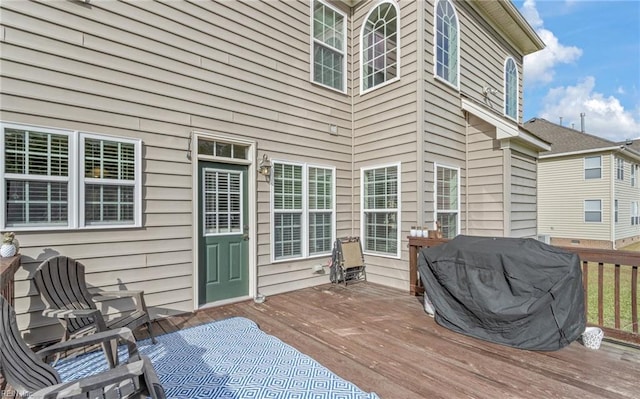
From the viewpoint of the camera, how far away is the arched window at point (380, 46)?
17.7 feet

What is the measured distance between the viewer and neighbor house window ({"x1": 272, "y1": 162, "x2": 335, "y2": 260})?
195 inches

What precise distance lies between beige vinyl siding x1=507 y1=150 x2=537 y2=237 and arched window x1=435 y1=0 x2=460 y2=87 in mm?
1956

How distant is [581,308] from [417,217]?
7.63 ft

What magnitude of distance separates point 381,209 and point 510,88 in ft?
18.0

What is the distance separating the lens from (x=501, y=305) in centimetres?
306

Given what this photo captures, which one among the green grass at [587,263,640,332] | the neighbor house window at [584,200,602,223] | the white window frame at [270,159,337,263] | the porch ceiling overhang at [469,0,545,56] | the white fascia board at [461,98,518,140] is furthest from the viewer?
the neighbor house window at [584,200,602,223]

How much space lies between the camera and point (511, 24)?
22.7ft

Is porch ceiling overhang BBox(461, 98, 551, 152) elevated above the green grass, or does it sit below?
above

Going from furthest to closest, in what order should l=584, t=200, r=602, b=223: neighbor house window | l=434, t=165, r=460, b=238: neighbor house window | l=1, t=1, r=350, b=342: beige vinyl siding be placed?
l=584, t=200, r=602, b=223: neighbor house window → l=434, t=165, r=460, b=238: neighbor house window → l=1, t=1, r=350, b=342: beige vinyl siding

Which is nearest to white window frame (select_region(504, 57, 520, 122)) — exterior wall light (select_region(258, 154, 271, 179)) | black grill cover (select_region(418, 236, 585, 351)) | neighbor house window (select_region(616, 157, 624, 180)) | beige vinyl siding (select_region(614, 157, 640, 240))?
black grill cover (select_region(418, 236, 585, 351))

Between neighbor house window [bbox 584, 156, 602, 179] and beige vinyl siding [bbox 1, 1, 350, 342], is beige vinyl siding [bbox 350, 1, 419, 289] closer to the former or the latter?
beige vinyl siding [bbox 1, 1, 350, 342]

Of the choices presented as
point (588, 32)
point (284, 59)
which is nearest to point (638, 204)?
point (588, 32)

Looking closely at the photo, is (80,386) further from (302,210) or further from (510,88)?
(510,88)

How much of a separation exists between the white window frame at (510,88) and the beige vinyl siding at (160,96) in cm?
545
